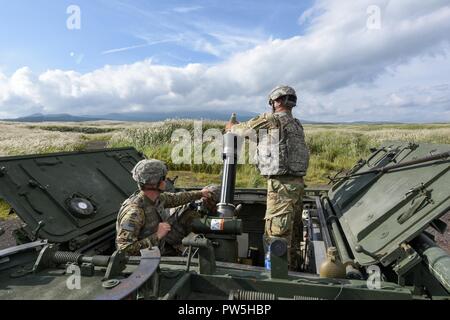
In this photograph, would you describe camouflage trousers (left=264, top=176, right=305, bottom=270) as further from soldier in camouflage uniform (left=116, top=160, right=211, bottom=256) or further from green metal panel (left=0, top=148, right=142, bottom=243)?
green metal panel (left=0, top=148, right=142, bottom=243)

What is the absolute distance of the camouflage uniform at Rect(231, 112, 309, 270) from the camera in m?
4.29

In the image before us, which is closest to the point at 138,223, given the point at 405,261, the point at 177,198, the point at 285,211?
the point at 177,198

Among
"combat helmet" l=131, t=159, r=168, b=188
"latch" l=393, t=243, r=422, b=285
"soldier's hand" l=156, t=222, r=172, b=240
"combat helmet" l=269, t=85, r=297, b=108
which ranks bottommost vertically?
"latch" l=393, t=243, r=422, b=285

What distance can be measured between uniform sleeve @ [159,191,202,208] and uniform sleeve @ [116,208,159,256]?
0.71 metres

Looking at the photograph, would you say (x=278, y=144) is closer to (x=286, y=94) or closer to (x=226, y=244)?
(x=286, y=94)

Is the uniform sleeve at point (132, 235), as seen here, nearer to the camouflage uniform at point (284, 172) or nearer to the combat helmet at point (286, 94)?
the camouflage uniform at point (284, 172)

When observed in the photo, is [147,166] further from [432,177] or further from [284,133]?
[432,177]

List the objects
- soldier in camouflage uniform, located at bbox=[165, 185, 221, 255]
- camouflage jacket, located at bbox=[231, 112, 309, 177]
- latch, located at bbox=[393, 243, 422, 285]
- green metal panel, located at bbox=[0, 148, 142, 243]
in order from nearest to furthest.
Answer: latch, located at bbox=[393, 243, 422, 285] < green metal panel, located at bbox=[0, 148, 142, 243] < soldier in camouflage uniform, located at bbox=[165, 185, 221, 255] < camouflage jacket, located at bbox=[231, 112, 309, 177]

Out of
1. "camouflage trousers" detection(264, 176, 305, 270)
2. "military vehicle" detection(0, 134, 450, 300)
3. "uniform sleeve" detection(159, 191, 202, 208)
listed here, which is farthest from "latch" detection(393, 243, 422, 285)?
"uniform sleeve" detection(159, 191, 202, 208)

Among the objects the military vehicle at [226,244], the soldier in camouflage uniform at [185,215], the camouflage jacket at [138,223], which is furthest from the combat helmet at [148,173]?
the soldier in camouflage uniform at [185,215]

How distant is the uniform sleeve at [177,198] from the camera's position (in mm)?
4258
